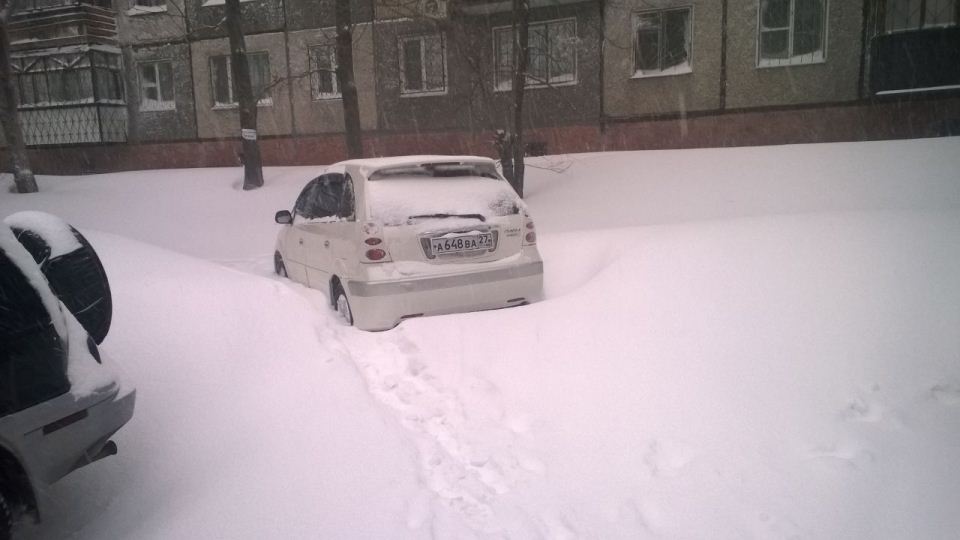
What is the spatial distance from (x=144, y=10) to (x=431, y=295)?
2101cm

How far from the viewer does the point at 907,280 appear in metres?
4.66

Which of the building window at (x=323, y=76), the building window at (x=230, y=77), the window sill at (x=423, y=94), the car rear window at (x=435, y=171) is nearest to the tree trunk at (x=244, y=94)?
the building window at (x=323, y=76)

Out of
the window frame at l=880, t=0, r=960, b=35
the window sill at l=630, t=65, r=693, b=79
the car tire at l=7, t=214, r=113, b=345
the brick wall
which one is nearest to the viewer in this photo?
the car tire at l=7, t=214, r=113, b=345

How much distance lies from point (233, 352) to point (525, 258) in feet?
8.18

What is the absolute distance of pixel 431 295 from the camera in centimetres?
530

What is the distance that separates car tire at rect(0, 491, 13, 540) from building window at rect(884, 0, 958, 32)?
1668 centimetres

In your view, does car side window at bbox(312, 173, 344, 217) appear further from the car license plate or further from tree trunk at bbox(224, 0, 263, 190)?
tree trunk at bbox(224, 0, 263, 190)

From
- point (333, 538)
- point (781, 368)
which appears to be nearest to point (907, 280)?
point (781, 368)

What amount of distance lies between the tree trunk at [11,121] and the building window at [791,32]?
670 inches

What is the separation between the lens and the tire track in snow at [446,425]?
3.29 m

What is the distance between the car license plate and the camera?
530 centimetres

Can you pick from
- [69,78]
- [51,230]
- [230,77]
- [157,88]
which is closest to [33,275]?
[51,230]

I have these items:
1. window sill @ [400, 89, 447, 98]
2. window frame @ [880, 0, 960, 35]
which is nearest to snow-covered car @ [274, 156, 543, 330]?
window frame @ [880, 0, 960, 35]

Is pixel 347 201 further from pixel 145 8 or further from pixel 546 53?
pixel 145 8
